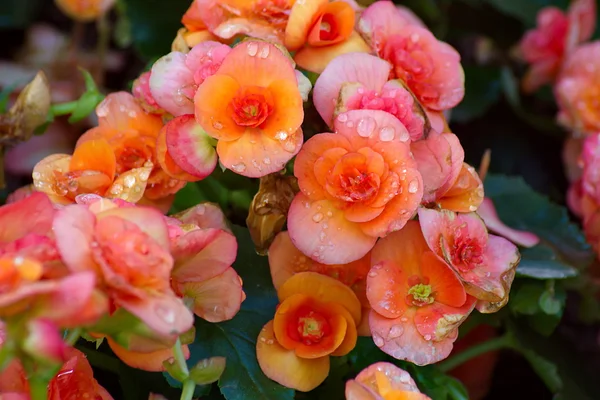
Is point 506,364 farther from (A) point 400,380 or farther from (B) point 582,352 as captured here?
(A) point 400,380

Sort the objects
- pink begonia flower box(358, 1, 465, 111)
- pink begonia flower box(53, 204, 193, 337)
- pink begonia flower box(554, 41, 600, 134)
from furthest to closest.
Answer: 1. pink begonia flower box(554, 41, 600, 134)
2. pink begonia flower box(358, 1, 465, 111)
3. pink begonia flower box(53, 204, 193, 337)

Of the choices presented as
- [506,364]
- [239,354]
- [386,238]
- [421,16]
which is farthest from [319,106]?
[421,16]

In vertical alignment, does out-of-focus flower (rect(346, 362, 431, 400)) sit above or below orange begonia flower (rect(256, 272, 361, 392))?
above

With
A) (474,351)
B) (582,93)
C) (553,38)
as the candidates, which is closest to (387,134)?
(474,351)

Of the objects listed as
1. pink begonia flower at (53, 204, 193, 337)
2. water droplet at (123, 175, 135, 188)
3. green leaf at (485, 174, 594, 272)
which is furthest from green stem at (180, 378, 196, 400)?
green leaf at (485, 174, 594, 272)

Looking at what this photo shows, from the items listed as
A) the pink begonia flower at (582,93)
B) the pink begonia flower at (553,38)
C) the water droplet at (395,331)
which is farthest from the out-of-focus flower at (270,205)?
the pink begonia flower at (553,38)

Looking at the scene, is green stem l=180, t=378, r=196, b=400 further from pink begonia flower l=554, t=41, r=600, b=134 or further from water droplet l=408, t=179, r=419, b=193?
pink begonia flower l=554, t=41, r=600, b=134
